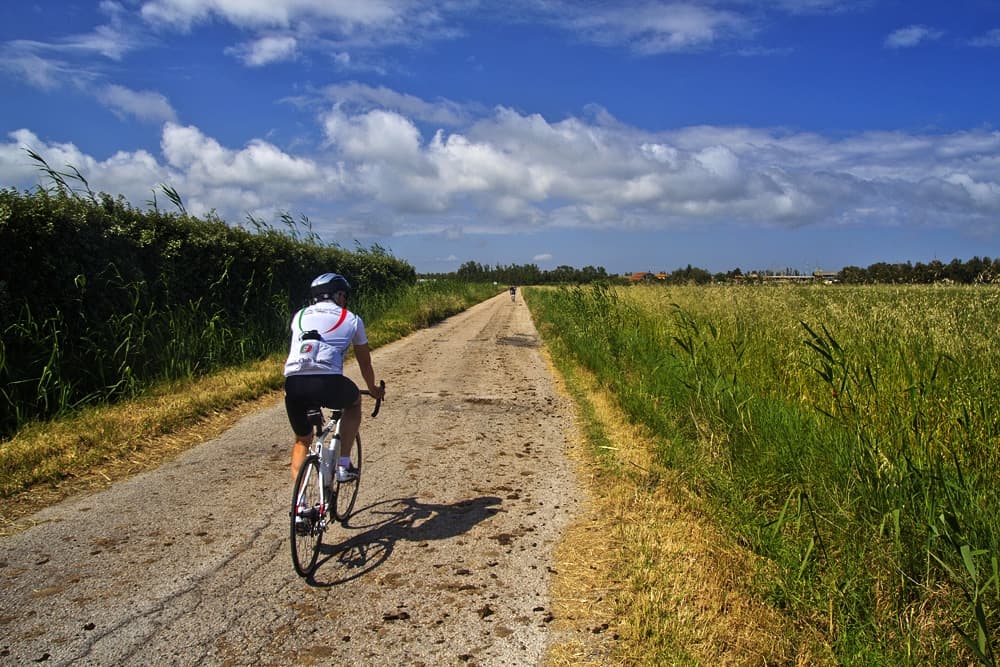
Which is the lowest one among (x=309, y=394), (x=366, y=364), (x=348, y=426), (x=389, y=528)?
(x=389, y=528)

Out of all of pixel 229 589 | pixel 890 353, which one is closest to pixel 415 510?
pixel 229 589

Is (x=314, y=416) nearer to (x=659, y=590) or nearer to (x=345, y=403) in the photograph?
(x=345, y=403)

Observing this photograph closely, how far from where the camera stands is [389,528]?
4.78m

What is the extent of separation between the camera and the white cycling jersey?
423 cm

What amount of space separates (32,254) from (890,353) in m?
9.19

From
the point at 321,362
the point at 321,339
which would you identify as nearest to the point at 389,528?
the point at 321,362

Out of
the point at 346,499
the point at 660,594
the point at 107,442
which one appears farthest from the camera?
the point at 107,442

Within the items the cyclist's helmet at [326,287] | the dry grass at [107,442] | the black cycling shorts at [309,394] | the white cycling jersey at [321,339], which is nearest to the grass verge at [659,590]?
the black cycling shorts at [309,394]

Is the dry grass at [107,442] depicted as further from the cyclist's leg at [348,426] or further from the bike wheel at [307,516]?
the cyclist's leg at [348,426]

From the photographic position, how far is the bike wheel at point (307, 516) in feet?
12.9

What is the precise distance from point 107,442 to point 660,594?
18.1 feet

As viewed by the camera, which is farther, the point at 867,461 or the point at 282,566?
the point at 282,566

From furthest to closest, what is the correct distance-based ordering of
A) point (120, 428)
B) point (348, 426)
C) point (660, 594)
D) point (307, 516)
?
point (120, 428)
point (348, 426)
point (307, 516)
point (660, 594)

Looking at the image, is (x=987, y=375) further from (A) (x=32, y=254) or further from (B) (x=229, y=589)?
(A) (x=32, y=254)
